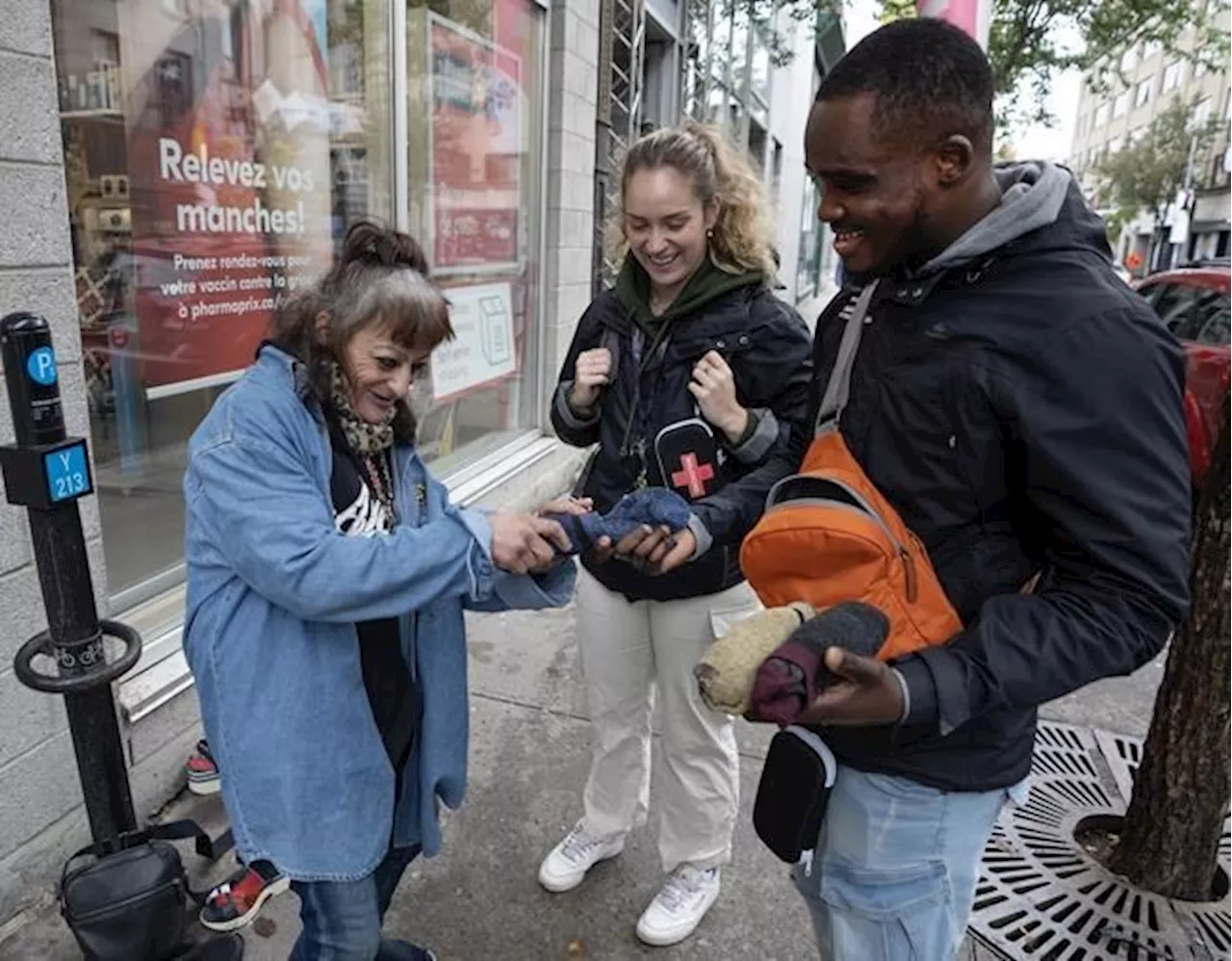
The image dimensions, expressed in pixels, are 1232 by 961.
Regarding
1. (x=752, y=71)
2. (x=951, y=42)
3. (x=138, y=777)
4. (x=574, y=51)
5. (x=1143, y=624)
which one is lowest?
(x=138, y=777)

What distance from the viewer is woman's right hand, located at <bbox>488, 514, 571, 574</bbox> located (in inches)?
63.6

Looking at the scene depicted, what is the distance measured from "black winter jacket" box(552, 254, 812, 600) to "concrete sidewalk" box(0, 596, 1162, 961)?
3.06 feet

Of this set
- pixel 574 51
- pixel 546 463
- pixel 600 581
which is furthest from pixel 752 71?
pixel 600 581

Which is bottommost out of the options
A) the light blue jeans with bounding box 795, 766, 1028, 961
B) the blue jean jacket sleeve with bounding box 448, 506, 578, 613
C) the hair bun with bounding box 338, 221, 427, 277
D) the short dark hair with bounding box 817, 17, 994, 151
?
the light blue jeans with bounding box 795, 766, 1028, 961

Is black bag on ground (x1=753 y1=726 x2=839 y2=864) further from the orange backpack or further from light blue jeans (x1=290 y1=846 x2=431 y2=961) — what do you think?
light blue jeans (x1=290 y1=846 x2=431 y2=961)

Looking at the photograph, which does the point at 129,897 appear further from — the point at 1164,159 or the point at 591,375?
the point at 1164,159

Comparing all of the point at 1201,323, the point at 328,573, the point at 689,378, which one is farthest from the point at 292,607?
the point at 1201,323

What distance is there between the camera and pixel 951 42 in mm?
1290

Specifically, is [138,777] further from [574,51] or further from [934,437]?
[574,51]

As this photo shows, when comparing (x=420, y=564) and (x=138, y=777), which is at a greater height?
(x=420, y=564)

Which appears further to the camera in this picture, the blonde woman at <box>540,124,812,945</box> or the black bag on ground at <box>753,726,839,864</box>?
the blonde woman at <box>540,124,812,945</box>

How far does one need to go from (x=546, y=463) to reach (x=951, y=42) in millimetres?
4722

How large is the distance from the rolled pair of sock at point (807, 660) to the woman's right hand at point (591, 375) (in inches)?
47.5

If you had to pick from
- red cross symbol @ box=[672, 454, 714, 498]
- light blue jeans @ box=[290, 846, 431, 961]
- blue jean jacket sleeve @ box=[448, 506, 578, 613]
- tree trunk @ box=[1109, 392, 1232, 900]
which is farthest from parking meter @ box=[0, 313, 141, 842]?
tree trunk @ box=[1109, 392, 1232, 900]
